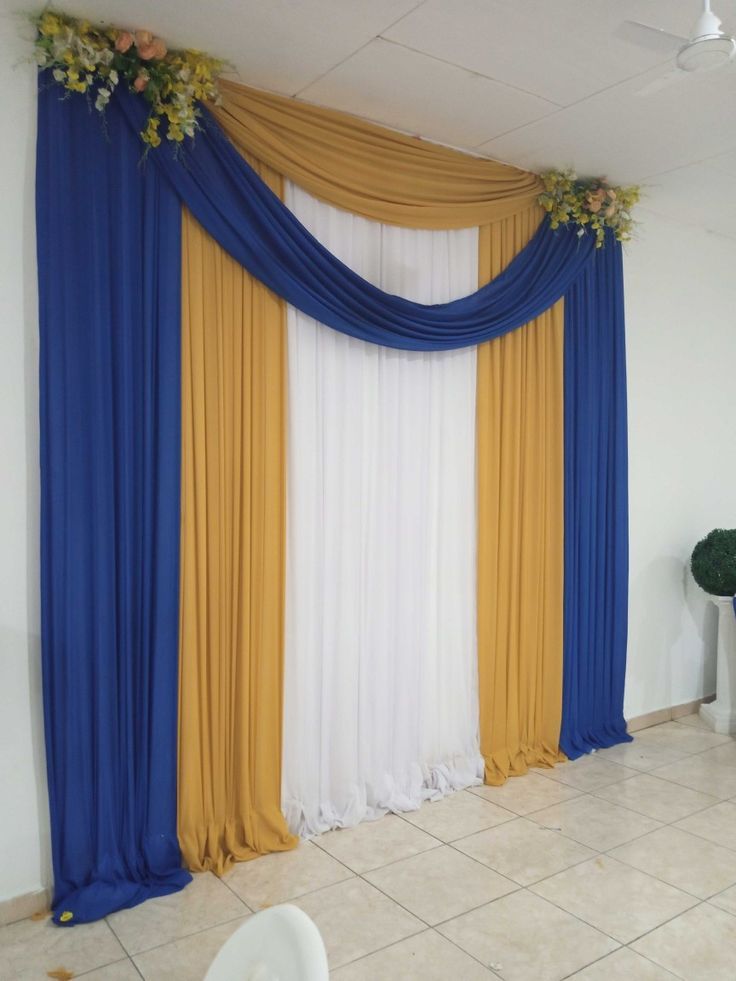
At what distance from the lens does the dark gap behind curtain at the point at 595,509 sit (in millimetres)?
4266

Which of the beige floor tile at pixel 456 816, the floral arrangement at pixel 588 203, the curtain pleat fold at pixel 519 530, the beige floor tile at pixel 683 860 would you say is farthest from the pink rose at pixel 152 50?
the beige floor tile at pixel 683 860

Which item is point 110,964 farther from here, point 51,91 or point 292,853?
point 51,91

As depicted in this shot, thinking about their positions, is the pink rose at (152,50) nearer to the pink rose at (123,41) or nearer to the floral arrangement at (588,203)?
the pink rose at (123,41)

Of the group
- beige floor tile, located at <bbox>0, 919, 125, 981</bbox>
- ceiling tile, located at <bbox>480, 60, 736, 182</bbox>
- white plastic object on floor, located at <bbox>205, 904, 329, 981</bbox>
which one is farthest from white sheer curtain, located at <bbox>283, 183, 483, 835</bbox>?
white plastic object on floor, located at <bbox>205, 904, 329, 981</bbox>

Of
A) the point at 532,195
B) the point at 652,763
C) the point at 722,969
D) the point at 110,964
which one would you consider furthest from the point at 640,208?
the point at 110,964

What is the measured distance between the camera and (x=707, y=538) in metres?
4.80

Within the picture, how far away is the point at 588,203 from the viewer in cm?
413

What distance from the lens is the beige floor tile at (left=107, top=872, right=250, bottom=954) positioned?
103 inches

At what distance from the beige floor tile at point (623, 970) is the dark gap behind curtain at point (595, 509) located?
5.60ft

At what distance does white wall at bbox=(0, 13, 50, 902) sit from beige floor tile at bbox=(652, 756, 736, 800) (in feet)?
9.44

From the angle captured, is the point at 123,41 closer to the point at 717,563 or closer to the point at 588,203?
the point at 588,203

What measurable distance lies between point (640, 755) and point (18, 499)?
3326 mm

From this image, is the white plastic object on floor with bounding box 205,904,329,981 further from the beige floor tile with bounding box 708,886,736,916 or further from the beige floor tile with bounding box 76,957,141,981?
the beige floor tile with bounding box 708,886,736,916

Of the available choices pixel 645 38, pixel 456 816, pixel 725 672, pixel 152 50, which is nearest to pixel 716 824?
pixel 456 816
